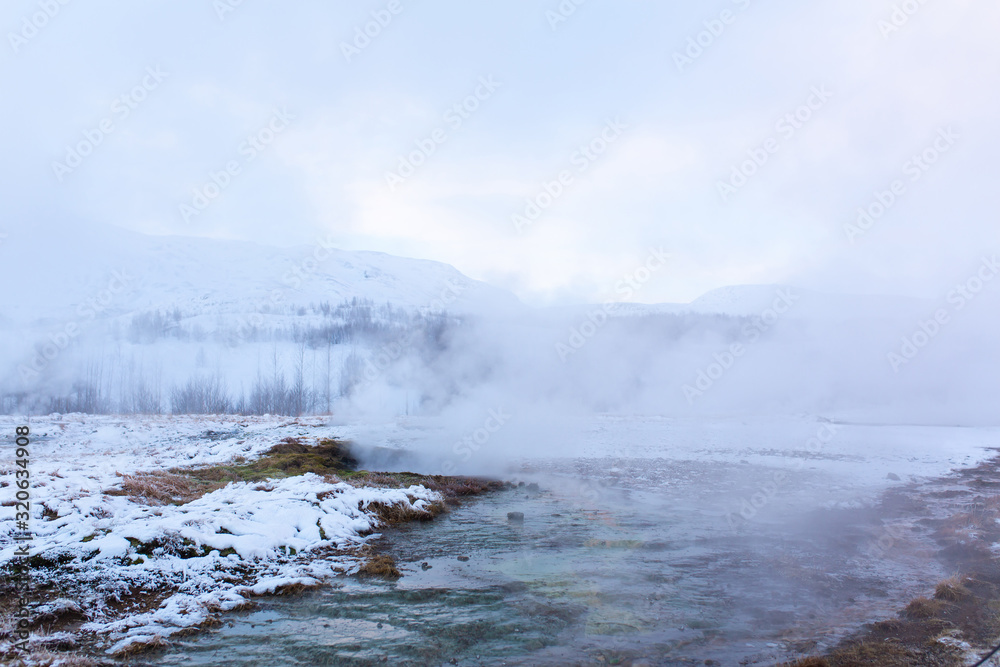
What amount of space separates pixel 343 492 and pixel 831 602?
11981 millimetres

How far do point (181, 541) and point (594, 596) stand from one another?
751cm

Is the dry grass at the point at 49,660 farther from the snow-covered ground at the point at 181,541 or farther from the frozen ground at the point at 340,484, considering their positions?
the frozen ground at the point at 340,484

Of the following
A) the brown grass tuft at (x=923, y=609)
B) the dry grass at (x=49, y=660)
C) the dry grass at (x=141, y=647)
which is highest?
the dry grass at (x=49, y=660)

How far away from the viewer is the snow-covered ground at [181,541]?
7812 millimetres

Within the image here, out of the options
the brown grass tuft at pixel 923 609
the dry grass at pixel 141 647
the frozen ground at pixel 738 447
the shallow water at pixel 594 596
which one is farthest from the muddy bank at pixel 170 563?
the frozen ground at pixel 738 447

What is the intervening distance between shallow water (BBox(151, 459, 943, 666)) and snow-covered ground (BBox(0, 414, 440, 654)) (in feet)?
2.46

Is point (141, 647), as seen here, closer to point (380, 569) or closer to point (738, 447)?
point (380, 569)

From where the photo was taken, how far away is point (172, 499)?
41.3 feet

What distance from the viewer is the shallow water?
7.11m

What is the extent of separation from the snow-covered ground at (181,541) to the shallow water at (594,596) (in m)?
0.75

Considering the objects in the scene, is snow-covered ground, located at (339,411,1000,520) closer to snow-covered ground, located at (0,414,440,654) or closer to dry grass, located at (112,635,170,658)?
snow-covered ground, located at (0,414,440,654)

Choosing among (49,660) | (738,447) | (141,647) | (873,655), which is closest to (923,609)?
(873,655)

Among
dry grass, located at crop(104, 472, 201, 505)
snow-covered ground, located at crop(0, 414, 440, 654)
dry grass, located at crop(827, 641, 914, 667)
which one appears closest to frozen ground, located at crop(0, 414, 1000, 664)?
snow-covered ground, located at crop(0, 414, 440, 654)

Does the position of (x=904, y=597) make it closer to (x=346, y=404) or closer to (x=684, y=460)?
(x=684, y=460)
